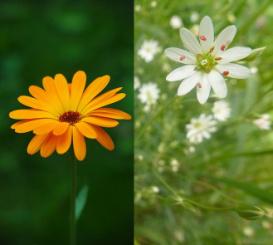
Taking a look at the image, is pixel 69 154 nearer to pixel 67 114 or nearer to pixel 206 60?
pixel 67 114

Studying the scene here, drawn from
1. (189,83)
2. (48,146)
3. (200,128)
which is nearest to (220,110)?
(200,128)

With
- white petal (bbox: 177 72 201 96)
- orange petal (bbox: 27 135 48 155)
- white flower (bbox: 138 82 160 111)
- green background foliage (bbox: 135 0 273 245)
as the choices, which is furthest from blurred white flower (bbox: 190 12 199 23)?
orange petal (bbox: 27 135 48 155)

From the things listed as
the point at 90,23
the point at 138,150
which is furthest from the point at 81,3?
the point at 138,150

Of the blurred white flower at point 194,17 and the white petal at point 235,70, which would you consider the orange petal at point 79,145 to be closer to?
the white petal at point 235,70

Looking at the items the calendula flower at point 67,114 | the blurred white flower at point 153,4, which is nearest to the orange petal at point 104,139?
the calendula flower at point 67,114

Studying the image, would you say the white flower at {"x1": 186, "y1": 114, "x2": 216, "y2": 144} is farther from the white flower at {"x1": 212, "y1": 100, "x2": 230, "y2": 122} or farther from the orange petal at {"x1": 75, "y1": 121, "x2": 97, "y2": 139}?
the orange petal at {"x1": 75, "y1": 121, "x2": 97, "y2": 139}

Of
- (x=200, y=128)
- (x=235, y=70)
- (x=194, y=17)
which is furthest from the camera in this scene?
(x=194, y=17)
